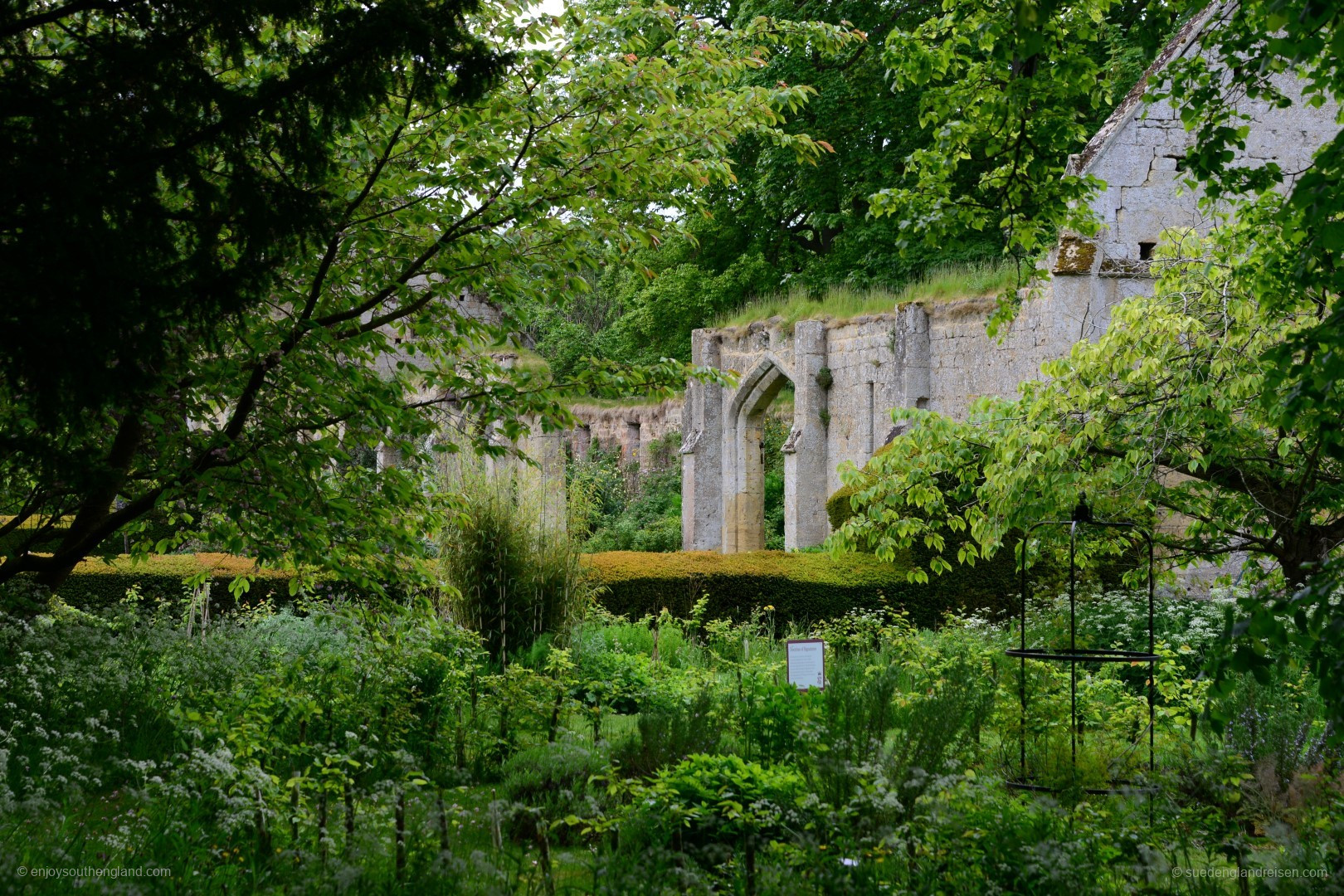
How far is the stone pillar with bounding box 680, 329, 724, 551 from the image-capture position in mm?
19578

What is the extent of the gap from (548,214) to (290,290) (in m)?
1.16

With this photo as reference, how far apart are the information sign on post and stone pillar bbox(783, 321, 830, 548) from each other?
11.7m

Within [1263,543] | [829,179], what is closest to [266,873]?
[1263,543]

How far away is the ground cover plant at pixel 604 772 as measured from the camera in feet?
10.0

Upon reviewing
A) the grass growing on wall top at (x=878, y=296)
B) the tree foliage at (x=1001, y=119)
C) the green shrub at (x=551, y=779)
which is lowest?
the green shrub at (x=551, y=779)

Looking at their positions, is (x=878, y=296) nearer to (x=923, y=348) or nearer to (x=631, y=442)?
(x=923, y=348)

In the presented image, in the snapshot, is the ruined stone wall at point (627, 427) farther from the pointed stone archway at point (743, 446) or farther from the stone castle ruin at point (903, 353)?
the pointed stone archway at point (743, 446)

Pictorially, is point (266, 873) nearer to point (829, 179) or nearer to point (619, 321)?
point (829, 179)

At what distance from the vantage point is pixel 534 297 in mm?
4516

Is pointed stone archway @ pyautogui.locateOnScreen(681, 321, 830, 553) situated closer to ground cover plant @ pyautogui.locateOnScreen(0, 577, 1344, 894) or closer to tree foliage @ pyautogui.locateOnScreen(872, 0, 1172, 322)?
ground cover plant @ pyautogui.locateOnScreen(0, 577, 1344, 894)

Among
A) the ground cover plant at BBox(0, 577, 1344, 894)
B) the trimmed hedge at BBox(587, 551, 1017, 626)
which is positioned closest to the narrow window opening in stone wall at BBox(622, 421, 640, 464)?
the trimmed hedge at BBox(587, 551, 1017, 626)

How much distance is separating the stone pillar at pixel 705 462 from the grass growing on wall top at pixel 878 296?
0.72m

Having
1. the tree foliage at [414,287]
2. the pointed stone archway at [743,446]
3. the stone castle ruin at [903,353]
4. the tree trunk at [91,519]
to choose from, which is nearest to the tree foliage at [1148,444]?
the stone castle ruin at [903,353]

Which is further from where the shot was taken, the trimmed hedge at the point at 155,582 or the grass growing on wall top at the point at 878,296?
the grass growing on wall top at the point at 878,296
